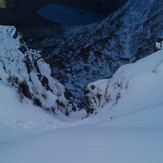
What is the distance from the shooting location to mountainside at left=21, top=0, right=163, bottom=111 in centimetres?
3859

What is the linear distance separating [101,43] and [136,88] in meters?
33.4

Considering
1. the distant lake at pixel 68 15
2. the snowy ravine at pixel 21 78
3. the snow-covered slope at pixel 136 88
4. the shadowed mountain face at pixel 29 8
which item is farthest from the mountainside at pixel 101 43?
Result: the snow-covered slope at pixel 136 88

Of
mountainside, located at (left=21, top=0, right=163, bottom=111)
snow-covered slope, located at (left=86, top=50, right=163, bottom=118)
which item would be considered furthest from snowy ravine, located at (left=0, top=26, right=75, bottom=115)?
mountainside, located at (left=21, top=0, right=163, bottom=111)

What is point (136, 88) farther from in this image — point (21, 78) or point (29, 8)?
point (29, 8)

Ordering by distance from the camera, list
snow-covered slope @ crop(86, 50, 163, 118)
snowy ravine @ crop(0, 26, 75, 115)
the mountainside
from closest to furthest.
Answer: snow-covered slope @ crop(86, 50, 163, 118) < snowy ravine @ crop(0, 26, 75, 115) < the mountainside

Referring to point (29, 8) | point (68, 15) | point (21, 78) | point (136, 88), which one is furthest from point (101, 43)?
point (136, 88)

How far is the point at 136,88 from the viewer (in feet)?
35.9

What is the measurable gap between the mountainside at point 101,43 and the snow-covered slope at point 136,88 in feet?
59.6

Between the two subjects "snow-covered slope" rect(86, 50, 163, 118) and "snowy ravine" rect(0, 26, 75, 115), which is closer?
"snow-covered slope" rect(86, 50, 163, 118)

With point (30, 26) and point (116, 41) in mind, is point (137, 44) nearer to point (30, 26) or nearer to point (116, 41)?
point (116, 41)

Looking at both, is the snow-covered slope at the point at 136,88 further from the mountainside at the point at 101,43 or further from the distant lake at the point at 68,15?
the distant lake at the point at 68,15

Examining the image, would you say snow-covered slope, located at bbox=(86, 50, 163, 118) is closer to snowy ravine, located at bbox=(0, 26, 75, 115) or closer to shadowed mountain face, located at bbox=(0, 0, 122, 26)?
snowy ravine, located at bbox=(0, 26, 75, 115)

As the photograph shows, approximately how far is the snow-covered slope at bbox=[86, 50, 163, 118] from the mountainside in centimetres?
1816

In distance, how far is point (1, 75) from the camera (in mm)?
13703
